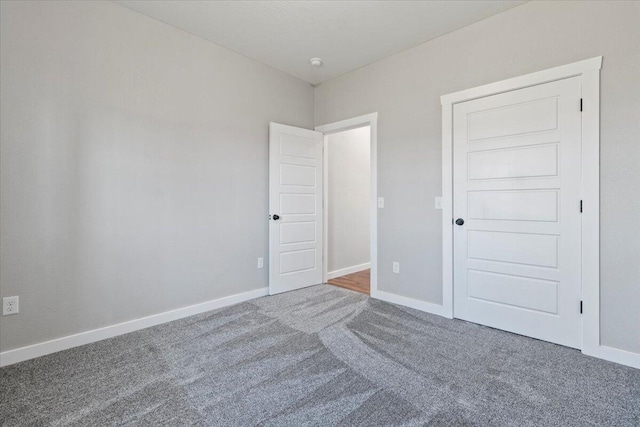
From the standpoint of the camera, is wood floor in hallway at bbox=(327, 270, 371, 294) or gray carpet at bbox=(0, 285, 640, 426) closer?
gray carpet at bbox=(0, 285, 640, 426)

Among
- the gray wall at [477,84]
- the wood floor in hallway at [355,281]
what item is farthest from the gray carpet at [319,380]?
the wood floor in hallway at [355,281]

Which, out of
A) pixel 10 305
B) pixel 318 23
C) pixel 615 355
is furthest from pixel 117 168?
pixel 615 355

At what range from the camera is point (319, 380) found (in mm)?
1896

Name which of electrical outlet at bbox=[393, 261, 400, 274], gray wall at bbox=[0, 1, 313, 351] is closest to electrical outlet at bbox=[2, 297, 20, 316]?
gray wall at bbox=[0, 1, 313, 351]

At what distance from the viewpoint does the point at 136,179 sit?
Answer: 2.69m

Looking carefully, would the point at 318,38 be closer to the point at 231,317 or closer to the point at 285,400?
the point at 231,317

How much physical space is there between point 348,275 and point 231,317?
2.19 metres

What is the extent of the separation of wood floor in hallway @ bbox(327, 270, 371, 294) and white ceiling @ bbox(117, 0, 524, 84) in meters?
2.81

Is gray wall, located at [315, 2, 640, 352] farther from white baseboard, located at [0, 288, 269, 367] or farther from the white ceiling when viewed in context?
white baseboard, located at [0, 288, 269, 367]

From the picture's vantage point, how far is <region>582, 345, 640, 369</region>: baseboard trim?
2.07 m

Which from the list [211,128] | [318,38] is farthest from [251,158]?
[318,38]

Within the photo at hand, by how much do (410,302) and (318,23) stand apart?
293 centimetres

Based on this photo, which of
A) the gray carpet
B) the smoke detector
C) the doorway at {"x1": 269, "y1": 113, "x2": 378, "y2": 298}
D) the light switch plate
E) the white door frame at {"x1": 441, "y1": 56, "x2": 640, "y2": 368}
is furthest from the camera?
the doorway at {"x1": 269, "y1": 113, "x2": 378, "y2": 298}

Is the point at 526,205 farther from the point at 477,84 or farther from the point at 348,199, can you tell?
the point at 348,199
